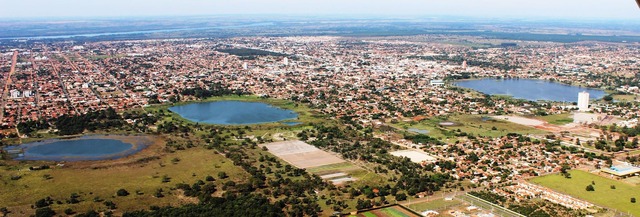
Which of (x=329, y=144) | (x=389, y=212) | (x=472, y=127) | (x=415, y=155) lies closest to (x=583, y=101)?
(x=472, y=127)

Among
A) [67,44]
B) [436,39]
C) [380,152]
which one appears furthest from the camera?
[436,39]

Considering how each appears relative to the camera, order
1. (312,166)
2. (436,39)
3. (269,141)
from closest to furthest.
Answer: (312,166) < (269,141) < (436,39)

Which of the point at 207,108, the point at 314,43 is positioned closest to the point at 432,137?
the point at 207,108

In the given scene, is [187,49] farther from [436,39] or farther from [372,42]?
[436,39]

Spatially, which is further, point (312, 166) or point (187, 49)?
point (187, 49)

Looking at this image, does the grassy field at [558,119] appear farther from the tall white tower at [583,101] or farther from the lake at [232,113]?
the lake at [232,113]

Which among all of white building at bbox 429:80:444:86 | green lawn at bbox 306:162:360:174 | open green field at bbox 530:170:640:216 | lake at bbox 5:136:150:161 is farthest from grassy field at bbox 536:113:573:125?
lake at bbox 5:136:150:161

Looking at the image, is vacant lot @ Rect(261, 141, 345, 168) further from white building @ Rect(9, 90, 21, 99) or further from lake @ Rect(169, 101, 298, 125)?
white building @ Rect(9, 90, 21, 99)
